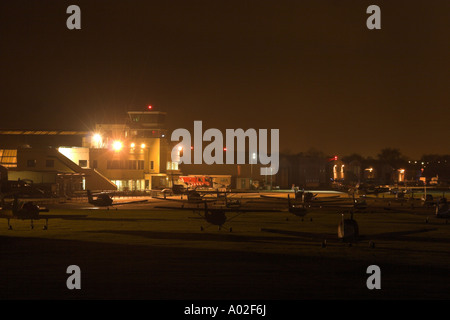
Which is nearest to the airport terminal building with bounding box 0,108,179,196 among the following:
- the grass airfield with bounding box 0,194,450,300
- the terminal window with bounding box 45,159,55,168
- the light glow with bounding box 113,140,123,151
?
the light glow with bounding box 113,140,123,151

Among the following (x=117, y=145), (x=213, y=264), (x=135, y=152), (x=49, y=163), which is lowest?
(x=213, y=264)

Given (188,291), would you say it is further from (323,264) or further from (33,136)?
(33,136)

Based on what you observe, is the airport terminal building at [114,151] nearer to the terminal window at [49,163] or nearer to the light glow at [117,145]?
the light glow at [117,145]

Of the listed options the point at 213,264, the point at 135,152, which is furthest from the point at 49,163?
the point at 213,264

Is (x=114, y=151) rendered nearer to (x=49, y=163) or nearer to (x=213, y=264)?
(x=49, y=163)

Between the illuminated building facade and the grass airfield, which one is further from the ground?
the illuminated building facade

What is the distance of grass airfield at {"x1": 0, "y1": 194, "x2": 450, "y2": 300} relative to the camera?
12.6 metres

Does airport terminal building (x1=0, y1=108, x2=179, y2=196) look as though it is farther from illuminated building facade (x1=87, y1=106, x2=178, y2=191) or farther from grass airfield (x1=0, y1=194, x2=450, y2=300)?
grass airfield (x1=0, y1=194, x2=450, y2=300)

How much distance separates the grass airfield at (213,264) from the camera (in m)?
12.6

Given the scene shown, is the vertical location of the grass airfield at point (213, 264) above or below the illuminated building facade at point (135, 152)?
below

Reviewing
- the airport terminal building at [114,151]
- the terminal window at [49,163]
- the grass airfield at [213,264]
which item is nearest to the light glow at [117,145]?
the airport terminal building at [114,151]

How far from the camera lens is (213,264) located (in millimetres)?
16297

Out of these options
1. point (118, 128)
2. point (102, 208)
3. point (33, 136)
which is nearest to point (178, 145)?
point (118, 128)
